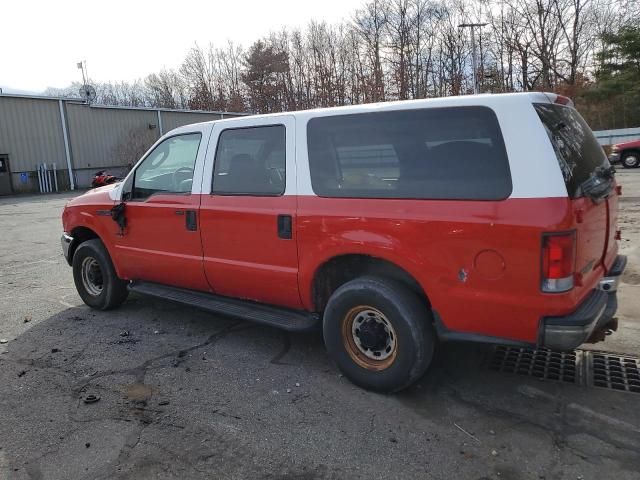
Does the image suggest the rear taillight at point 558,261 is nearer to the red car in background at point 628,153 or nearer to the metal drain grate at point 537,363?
the metal drain grate at point 537,363

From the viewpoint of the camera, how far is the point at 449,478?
2713mm

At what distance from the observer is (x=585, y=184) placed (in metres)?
3.07

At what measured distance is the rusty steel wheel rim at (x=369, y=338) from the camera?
3.60 meters

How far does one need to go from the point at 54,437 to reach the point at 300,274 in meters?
1.92

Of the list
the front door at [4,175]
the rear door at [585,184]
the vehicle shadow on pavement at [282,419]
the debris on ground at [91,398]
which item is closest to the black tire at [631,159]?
the rear door at [585,184]

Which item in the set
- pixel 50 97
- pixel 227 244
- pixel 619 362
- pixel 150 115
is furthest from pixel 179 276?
pixel 150 115

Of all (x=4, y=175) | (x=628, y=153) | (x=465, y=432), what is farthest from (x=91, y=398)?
(x=4, y=175)

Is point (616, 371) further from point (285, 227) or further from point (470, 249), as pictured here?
A: point (285, 227)

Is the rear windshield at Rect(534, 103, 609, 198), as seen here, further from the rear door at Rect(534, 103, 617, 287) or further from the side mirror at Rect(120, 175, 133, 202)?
the side mirror at Rect(120, 175, 133, 202)

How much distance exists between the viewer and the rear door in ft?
9.70

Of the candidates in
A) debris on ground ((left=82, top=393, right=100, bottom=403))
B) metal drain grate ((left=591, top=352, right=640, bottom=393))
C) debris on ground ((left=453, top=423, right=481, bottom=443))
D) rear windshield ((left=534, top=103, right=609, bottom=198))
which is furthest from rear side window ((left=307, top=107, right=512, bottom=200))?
debris on ground ((left=82, top=393, right=100, bottom=403))

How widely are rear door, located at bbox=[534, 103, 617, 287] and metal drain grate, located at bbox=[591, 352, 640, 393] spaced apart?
83 centimetres

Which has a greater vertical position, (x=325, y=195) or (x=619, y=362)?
(x=325, y=195)

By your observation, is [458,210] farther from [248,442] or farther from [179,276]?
[179,276]
